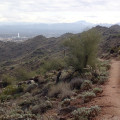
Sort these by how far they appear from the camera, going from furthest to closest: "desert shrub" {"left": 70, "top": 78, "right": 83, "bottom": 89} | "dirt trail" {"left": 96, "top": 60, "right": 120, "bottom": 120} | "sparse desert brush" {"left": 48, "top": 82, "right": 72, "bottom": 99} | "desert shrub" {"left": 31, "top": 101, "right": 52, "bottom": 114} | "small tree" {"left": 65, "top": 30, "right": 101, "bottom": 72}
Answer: "small tree" {"left": 65, "top": 30, "right": 101, "bottom": 72}, "desert shrub" {"left": 70, "top": 78, "right": 83, "bottom": 89}, "sparse desert brush" {"left": 48, "top": 82, "right": 72, "bottom": 99}, "desert shrub" {"left": 31, "top": 101, "right": 52, "bottom": 114}, "dirt trail" {"left": 96, "top": 60, "right": 120, "bottom": 120}

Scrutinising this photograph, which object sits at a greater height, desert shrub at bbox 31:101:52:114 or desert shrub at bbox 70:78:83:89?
desert shrub at bbox 70:78:83:89

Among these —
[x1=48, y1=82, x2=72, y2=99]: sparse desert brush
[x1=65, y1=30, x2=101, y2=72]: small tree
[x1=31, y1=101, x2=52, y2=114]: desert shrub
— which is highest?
[x1=65, y1=30, x2=101, y2=72]: small tree

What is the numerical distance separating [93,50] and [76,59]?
141cm

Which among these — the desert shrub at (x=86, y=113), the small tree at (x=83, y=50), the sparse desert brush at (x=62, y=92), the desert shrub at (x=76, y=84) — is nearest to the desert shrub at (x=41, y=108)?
the sparse desert brush at (x=62, y=92)

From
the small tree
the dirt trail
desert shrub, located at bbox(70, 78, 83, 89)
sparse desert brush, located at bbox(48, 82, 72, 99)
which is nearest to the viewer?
the dirt trail

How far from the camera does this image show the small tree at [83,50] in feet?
55.6

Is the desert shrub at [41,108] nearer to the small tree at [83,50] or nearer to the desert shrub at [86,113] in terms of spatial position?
the desert shrub at [86,113]

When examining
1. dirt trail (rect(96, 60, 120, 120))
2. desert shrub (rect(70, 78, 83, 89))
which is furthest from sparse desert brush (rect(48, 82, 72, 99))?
dirt trail (rect(96, 60, 120, 120))

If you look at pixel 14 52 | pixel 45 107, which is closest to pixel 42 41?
pixel 14 52

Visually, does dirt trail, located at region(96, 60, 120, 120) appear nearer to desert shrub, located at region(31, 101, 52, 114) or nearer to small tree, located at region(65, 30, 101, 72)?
desert shrub, located at region(31, 101, 52, 114)

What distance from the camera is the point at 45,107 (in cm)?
1018

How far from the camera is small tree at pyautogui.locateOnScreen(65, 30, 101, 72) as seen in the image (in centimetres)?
1694

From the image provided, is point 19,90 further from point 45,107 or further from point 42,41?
point 42,41

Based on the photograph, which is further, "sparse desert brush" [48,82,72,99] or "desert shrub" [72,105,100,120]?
"sparse desert brush" [48,82,72,99]
